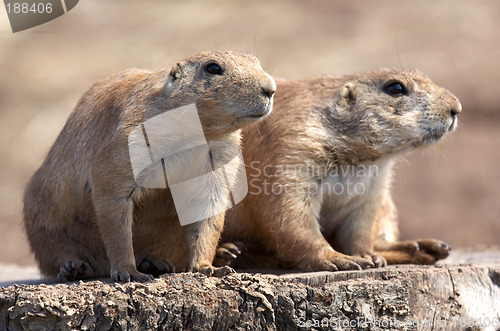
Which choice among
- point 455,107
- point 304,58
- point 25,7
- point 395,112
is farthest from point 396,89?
point 304,58

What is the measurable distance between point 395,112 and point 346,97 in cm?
52

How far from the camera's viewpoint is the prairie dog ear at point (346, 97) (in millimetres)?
7125

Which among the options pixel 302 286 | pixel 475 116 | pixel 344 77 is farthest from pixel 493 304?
pixel 475 116

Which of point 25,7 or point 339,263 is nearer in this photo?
point 339,263

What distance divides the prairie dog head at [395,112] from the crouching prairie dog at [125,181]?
1521 millimetres

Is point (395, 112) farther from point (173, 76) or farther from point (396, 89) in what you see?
point (173, 76)

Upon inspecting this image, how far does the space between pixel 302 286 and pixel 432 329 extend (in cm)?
135

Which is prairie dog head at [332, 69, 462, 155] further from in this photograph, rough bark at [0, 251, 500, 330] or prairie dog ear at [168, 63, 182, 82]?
prairie dog ear at [168, 63, 182, 82]

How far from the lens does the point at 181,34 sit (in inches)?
773

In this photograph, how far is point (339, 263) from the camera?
6332mm

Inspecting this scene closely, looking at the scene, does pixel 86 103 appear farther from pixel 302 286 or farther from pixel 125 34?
pixel 125 34

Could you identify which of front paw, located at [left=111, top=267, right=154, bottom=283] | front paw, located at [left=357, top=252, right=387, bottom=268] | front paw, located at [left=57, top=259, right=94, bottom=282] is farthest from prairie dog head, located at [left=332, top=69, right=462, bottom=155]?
front paw, located at [left=57, top=259, right=94, bottom=282]

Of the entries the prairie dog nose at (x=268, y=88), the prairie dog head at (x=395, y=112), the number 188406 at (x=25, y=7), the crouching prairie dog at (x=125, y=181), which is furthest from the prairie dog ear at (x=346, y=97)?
the number 188406 at (x=25, y=7)

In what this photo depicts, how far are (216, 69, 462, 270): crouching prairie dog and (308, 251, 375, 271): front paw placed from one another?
0.27 ft
